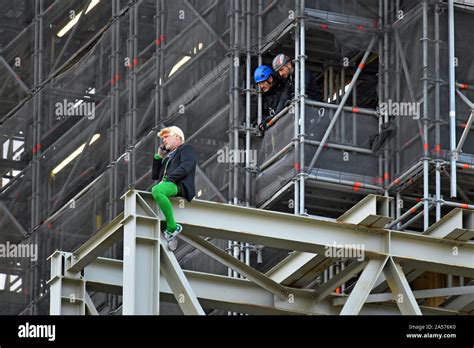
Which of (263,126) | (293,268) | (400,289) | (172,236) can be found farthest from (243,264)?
(263,126)

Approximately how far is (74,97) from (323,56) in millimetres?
7280

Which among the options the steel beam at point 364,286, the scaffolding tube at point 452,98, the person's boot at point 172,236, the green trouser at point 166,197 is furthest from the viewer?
the scaffolding tube at point 452,98

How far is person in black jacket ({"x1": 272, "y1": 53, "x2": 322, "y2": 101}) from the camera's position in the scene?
46.8 meters

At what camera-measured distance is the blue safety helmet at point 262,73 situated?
47500 mm

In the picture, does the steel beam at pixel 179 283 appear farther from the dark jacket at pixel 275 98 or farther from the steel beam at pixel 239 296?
the dark jacket at pixel 275 98

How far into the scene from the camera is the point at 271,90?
47.8 metres

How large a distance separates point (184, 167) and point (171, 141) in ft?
2.19

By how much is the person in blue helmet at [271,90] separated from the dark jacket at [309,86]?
0.23 m

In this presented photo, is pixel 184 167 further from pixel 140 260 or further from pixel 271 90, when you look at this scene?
pixel 271 90

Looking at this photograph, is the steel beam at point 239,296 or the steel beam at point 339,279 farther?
the steel beam at point 339,279

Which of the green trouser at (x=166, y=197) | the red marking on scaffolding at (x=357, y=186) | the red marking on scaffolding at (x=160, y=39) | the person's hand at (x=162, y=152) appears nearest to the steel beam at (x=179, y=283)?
the green trouser at (x=166, y=197)

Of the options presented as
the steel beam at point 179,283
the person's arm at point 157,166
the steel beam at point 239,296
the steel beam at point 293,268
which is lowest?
the steel beam at point 179,283

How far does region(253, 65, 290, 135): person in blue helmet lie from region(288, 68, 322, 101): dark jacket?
0.23 meters

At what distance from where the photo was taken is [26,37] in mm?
56000
